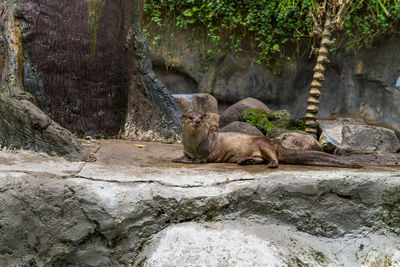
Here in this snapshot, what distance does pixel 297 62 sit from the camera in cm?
802

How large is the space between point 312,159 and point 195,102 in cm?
341

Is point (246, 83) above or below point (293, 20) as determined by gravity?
below

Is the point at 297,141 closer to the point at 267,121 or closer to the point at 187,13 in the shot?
the point at 267,121

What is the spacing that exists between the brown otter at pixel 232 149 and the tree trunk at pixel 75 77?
87 centimetres

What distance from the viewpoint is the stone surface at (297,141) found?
14.6 ft

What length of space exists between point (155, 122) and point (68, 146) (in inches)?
64.8

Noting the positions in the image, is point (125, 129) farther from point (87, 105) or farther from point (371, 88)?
point (371, 88)

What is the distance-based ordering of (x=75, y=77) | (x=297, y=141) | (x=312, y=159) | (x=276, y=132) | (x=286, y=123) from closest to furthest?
(x=312, y=159) < (x=75, y=77) < (x=297, y=141) < (x=276, y=132) < (x=286, y=123)

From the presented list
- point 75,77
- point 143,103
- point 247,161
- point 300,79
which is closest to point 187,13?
point 300,79

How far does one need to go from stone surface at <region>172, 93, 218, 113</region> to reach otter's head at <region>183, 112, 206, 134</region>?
285 centimetres

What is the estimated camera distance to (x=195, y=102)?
634cm

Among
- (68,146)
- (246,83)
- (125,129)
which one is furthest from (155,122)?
→ (246,83)

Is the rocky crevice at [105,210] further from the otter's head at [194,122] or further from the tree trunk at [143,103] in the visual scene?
the tree trunk at [143,103]

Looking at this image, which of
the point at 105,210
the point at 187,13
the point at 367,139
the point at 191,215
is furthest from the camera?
the point at 187,13
